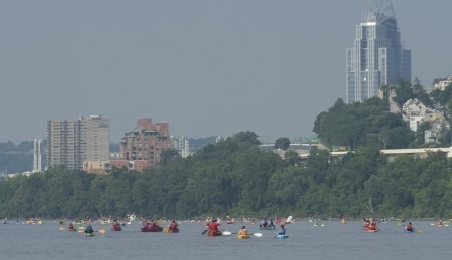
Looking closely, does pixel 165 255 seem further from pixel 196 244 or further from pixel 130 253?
pixel 196 244

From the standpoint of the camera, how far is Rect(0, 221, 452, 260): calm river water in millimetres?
119619

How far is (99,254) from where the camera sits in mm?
123375

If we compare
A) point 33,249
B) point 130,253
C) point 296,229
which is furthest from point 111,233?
point 130,253

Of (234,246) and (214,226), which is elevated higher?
(214,226)

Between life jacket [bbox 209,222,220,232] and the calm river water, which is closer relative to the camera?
the calm river water

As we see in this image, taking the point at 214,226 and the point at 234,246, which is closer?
the point at 234,246

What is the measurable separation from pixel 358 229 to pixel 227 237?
105ft

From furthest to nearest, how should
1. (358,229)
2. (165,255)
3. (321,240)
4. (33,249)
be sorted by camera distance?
(358,229), (321,240), (33,249), (165,255)

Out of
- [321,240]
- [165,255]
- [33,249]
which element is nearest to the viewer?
[165,255]

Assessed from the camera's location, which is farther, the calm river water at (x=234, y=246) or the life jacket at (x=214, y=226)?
the life jacket at (x=214, y=226)

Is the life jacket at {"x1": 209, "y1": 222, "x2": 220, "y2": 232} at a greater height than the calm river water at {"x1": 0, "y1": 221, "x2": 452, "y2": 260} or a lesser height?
greater

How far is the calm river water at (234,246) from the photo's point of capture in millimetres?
119619

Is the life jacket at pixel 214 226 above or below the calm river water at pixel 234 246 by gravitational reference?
above

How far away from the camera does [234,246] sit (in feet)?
427
